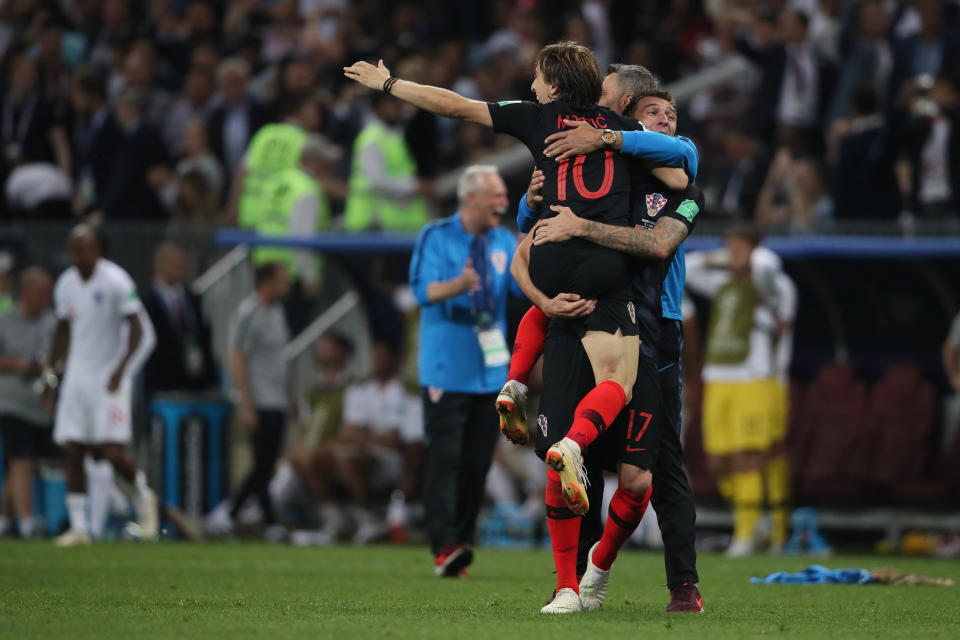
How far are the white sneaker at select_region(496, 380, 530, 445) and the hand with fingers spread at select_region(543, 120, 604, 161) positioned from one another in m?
1.03

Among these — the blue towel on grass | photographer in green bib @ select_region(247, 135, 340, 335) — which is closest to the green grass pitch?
the blue towel on grass

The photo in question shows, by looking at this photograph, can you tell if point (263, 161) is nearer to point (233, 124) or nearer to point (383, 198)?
point (383, 198)

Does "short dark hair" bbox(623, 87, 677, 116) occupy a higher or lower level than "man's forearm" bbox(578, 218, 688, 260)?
higher

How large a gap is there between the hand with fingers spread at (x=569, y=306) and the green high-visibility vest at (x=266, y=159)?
1066 centimetres

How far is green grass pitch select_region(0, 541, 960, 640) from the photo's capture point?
721 centimetres

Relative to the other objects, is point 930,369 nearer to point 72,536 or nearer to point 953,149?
point 953,149

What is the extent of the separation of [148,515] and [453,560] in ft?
16.9

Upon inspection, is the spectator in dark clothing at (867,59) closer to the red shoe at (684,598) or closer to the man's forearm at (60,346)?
the man's forearm at (60,346)

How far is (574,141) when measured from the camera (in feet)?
25.3

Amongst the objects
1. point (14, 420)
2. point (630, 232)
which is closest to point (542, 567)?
point (630, 232)

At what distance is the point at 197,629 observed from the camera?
23.4 ft

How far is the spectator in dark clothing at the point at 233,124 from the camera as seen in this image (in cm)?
2017

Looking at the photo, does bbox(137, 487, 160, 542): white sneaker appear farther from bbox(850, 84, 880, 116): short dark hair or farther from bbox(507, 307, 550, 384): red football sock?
bbox(507, 307, 550, 384): red football sock

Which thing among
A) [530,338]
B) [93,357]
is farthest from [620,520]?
[93,357]
